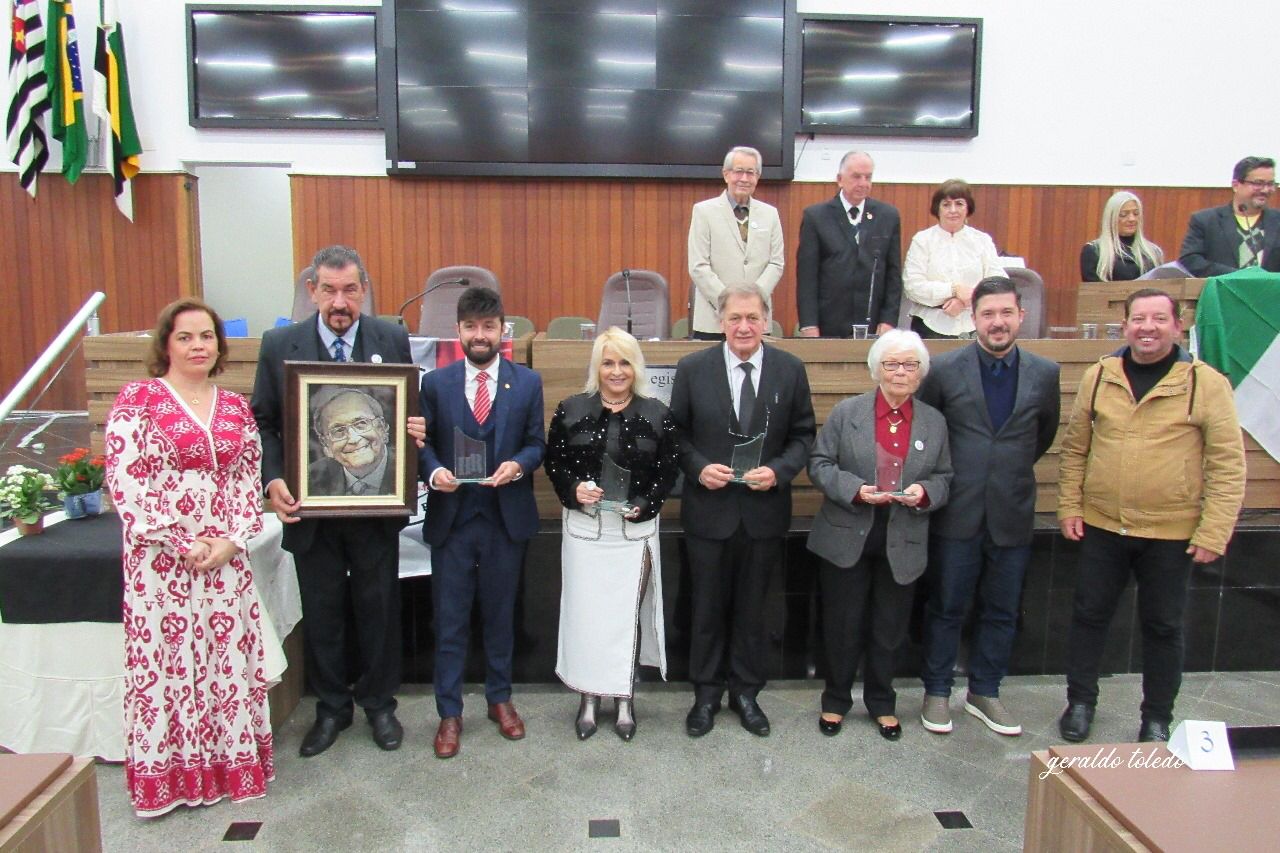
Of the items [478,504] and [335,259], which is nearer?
[335,259]

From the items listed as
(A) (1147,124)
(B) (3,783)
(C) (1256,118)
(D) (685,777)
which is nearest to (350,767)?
(D) (685,777)

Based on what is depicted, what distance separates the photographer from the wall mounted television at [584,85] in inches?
274

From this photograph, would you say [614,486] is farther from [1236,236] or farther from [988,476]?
[1236,236]

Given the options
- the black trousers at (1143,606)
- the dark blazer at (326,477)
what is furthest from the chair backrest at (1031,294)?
the dark blazer at (326,477)

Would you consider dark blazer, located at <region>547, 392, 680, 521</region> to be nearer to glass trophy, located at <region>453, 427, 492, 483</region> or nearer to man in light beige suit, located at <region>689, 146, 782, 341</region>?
glass trophy, located at <region>453, 427, 492, 483</region>

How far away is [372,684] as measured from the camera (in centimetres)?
299

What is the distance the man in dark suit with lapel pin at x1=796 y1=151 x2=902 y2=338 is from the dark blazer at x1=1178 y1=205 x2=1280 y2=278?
1.54 metres

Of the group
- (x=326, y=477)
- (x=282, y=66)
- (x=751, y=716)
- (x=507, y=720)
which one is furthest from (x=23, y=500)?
(x=282, y=66)

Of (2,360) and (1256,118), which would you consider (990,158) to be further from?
(2,360)

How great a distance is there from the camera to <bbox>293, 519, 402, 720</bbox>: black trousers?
2844 mm

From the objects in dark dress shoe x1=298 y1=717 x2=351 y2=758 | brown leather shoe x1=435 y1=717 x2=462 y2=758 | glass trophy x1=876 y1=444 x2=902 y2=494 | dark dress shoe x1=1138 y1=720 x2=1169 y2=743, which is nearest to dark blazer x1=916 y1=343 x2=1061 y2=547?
glass trophy x1=876 y1=444 x2=902 y2=494

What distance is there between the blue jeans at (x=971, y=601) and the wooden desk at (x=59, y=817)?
2.58m

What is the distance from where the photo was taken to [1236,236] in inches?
174

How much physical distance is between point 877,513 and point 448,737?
→ 1653mm
